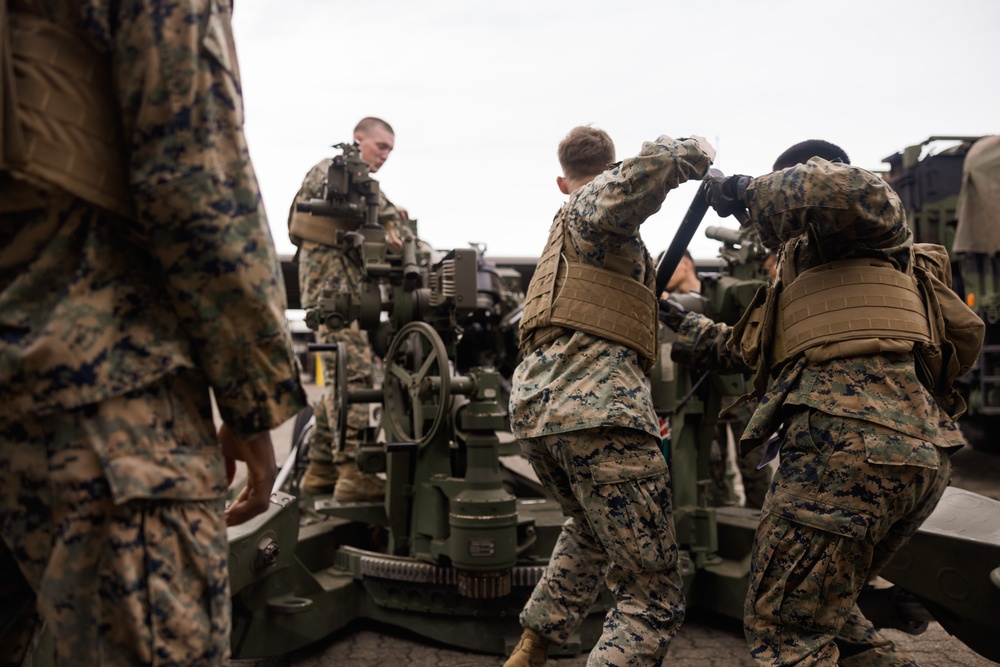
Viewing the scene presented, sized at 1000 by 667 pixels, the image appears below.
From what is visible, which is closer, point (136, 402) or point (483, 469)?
point (136, 402)

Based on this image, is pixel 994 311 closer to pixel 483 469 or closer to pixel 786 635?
pixel 483 469

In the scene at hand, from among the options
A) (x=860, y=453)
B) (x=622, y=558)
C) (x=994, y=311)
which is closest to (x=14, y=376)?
(x=622, y=558)

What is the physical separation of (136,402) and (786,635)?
1.97m

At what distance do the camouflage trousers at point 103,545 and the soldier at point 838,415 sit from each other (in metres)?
1.72

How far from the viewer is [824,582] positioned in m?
2.44

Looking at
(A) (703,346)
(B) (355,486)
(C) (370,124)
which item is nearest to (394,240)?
(C) (370,124)

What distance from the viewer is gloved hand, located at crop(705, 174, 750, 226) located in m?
2.64

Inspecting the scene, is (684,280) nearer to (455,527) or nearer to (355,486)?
(355,486)

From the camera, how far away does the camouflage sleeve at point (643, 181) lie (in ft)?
8.70

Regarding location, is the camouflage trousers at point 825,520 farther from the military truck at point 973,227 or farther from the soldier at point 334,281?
the military truck at point 973,227

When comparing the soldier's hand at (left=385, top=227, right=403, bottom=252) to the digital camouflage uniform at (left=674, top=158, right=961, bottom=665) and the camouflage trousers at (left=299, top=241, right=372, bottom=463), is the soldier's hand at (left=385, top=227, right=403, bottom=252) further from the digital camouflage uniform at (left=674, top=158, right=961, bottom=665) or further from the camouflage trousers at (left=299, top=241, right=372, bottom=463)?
the digital camouflage uniform at (left=674, top=158, right=961, bottom=665)

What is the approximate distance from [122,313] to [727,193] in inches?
74.7

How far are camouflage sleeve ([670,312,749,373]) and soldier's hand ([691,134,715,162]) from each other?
77 cm

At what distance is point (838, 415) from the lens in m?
2.45
